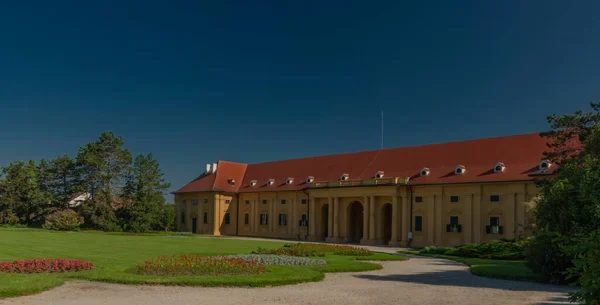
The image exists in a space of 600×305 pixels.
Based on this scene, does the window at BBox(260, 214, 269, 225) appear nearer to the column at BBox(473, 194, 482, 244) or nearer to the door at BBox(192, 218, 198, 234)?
the door at BBox(192, 218, 198, 234)

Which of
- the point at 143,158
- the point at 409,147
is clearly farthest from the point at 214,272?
the point at 143,158

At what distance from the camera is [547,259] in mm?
19766

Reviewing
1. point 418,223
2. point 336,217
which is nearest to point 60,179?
point 336,217

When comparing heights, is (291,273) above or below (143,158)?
below

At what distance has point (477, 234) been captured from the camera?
47.9 m

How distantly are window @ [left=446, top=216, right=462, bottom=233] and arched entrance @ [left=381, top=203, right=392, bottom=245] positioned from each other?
800 cm

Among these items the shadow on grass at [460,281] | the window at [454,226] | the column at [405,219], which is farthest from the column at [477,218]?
the shadow on grass at [460,281]

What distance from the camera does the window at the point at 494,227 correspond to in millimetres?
46812

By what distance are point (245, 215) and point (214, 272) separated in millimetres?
52635

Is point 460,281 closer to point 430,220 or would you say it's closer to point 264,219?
point 430,220

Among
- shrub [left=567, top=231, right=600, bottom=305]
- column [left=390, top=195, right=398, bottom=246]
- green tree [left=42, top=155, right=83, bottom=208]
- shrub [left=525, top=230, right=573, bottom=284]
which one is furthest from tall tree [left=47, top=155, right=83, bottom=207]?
shrub [left=567, top=231, right=600, bottom=305]

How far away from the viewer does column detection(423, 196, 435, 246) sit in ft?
168

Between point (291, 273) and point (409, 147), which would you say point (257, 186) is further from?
point (291, 273)

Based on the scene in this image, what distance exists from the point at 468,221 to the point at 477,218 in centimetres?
87
